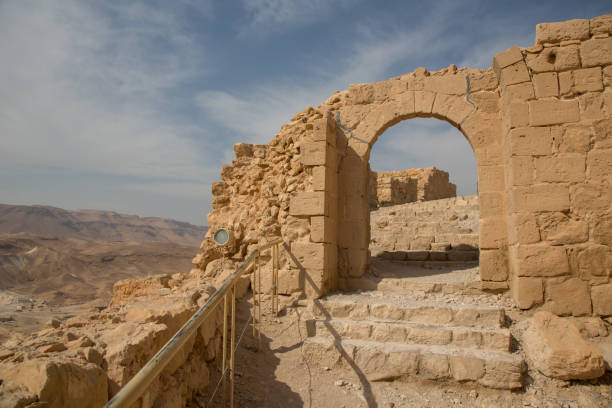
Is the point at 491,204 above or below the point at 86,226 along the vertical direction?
below

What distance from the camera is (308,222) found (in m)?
5.23

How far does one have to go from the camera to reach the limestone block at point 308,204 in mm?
5129

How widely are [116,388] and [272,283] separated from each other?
9.62 ft

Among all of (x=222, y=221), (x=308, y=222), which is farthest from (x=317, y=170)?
(x=222, y=221)

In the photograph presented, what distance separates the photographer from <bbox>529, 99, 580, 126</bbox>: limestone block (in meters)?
4.49

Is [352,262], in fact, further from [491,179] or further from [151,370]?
[151,370]

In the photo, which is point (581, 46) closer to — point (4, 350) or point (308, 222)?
point (308, 222)

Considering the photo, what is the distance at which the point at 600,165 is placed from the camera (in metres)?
4.34

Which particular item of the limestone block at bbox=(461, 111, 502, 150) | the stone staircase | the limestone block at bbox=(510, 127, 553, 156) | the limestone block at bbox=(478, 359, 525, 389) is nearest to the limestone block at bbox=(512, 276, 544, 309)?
the stone staircase

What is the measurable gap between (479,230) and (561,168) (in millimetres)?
1192

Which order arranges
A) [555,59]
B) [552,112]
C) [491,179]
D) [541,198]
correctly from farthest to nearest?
[491,179], [555,59], [552,112], [541,198]

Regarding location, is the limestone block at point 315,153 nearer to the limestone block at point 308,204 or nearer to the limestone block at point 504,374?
the limestone block at point 308,204

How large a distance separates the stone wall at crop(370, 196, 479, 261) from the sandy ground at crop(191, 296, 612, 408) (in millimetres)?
3927

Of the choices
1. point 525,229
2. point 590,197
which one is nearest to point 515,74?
point 590,197
